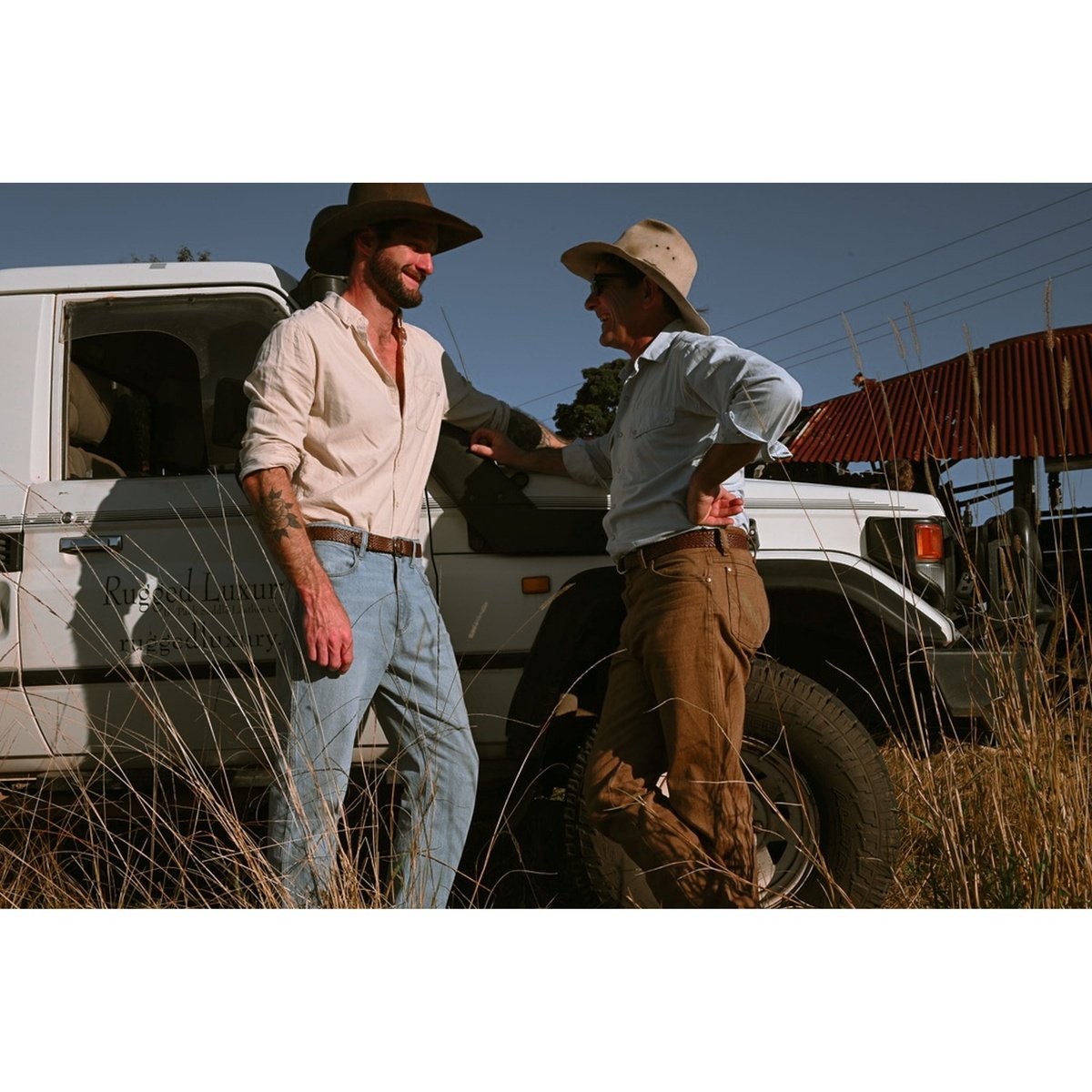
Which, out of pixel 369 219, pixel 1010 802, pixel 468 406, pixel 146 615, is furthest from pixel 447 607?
pixel 1010 802

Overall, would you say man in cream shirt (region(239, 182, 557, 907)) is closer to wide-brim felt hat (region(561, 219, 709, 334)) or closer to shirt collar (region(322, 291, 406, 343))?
shirt collar (region(322, 291, 406, 343))

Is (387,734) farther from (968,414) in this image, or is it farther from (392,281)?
(968,414)

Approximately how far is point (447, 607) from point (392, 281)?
0.93 meters

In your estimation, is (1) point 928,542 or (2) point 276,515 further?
(1) point 928,542

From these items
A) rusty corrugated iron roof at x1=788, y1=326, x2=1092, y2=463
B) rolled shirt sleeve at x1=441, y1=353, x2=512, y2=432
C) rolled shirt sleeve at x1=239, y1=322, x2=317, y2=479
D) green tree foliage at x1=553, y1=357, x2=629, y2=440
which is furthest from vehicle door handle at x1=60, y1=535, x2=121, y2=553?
rusty corrugated iron roof at x1=788, y1=326, x2=1092, y2=463

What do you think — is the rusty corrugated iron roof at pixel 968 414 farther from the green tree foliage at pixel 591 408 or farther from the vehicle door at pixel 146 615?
the vehicle door at pixel 146 615

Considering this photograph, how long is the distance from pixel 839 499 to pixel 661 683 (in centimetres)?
92

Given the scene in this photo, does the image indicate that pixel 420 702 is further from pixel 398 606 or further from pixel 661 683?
pixel 661 683

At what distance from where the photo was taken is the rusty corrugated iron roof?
9.18 feet

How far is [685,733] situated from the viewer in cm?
214

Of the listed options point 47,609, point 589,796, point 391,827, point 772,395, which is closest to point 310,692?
point 391,827

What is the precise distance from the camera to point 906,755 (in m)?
2.48

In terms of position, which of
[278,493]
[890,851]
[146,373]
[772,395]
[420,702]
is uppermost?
[146,373]

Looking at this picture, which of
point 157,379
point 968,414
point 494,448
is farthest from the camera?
point 968,414
